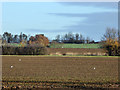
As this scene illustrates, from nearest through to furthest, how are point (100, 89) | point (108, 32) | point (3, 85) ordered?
point (100, 89) < point (3, 85) < point (108, 32)

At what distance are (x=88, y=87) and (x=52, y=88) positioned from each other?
5.86 feet

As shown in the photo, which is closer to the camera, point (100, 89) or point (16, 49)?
point (100, 89)

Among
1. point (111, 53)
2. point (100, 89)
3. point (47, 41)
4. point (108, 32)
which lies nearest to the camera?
point (100, 89)

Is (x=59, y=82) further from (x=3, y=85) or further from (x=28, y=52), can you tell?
(x=28, y=52)

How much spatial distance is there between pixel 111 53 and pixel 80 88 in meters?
46.6

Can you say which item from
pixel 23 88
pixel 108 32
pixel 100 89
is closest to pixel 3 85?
pixel 23 88

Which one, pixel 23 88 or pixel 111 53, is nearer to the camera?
pixel 23 88

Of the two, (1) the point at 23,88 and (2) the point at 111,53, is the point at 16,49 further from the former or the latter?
(1) the point at 23,88

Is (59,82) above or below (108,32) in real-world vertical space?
below

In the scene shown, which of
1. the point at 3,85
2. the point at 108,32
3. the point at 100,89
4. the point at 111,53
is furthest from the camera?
the point at 108,32

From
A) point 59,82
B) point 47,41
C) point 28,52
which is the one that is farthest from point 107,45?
point 47,41

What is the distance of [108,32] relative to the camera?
64062 mm

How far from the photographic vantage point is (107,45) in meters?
59.6

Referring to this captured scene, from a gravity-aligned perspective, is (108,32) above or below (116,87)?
above
